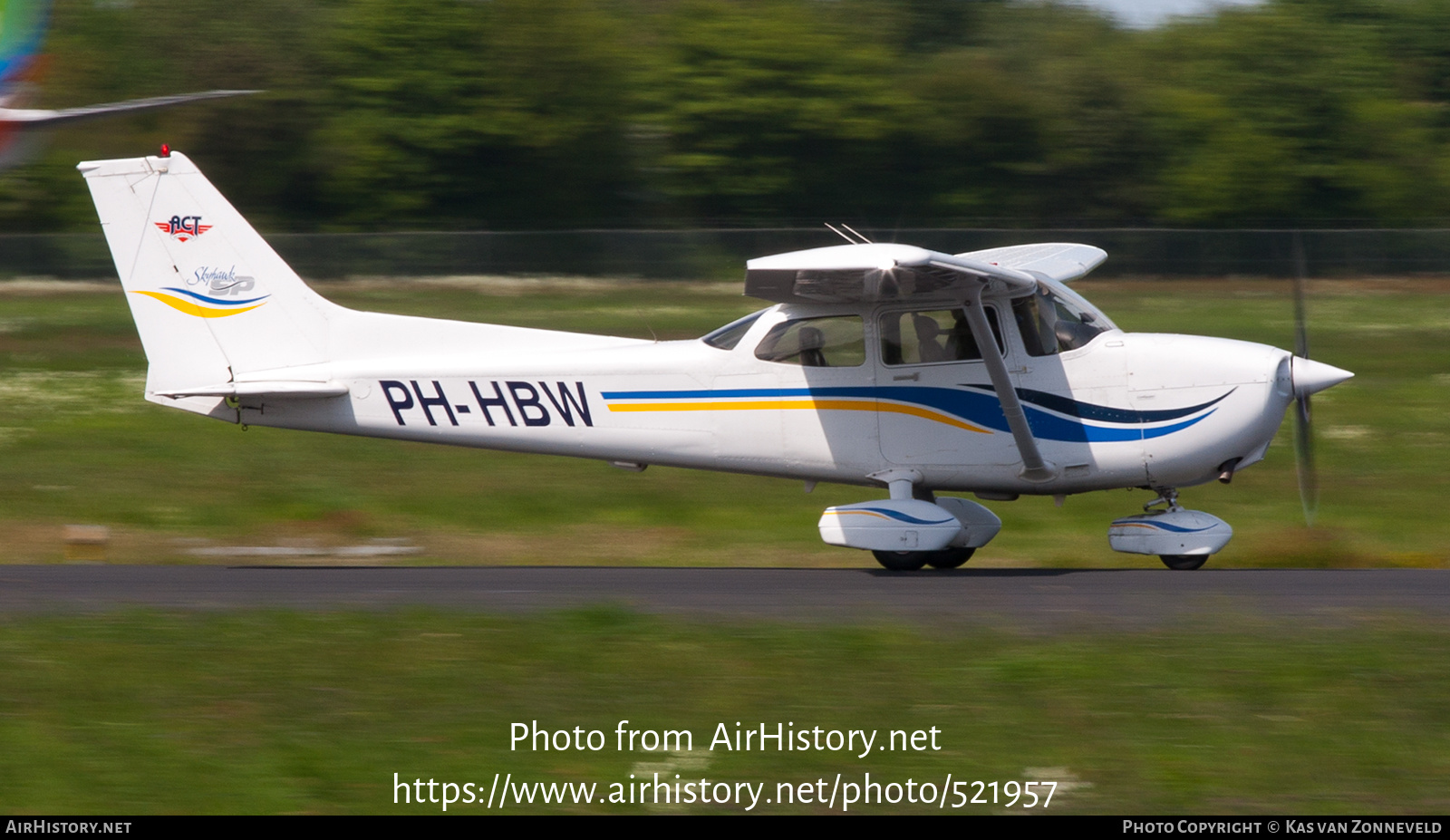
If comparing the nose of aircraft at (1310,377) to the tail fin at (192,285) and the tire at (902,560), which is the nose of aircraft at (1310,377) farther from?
the tail fin at (192,285)

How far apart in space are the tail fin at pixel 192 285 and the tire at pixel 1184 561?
5927 millimetres

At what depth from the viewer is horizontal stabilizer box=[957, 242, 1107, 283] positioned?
10.9 meters

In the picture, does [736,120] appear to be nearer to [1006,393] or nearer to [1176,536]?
[1006,393]

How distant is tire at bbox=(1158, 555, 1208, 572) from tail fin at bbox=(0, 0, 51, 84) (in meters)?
12.9

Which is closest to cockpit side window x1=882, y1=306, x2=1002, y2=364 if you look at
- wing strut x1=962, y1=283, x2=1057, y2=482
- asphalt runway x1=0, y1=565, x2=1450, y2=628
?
wing strut x1=962, y1=283, x2=1057, y2=482

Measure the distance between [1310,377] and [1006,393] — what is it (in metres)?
1.92

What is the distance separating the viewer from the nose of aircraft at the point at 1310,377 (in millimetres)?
9156

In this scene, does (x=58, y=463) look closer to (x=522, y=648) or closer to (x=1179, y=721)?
(x=522, y=648)

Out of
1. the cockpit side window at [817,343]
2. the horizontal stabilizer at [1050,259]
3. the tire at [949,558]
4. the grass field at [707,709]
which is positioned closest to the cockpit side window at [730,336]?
the cockpit side window at [817,343]

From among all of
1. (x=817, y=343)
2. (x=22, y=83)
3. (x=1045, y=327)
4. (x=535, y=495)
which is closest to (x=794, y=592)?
(x=817, y=343)

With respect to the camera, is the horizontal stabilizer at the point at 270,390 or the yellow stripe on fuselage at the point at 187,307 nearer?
the horizontal stabilizer at the point at 270,390

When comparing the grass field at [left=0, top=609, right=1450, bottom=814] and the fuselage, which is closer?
the grass field at [left=0, top=609, right=1450, bottom=814]

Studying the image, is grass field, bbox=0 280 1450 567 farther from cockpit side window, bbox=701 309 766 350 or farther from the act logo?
the act logo

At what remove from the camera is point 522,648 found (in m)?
6.82
